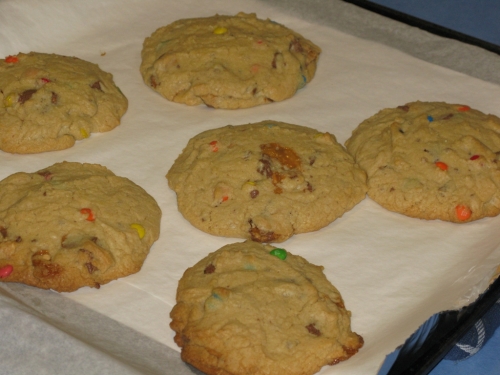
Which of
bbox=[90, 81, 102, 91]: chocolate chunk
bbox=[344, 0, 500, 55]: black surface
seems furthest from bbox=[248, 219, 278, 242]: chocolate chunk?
bbox=[344, 0, 500, 55]: black surface

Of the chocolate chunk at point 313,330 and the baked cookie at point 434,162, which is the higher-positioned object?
the baked cookie at point 434,162

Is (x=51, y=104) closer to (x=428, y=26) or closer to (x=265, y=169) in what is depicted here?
(x=265, y=169)

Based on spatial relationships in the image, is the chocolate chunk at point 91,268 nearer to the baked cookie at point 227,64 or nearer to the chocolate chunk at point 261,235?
the chocolate chunk at point 261,235

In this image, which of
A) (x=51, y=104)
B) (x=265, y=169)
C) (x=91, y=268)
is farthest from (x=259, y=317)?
(x=51, y=104)

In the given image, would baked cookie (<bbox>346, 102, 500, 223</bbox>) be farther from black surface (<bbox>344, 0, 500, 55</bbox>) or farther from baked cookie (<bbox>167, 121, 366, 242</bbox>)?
black surface (<bbox>344, 0, 500, 55</bbox>)

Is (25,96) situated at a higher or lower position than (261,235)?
higher

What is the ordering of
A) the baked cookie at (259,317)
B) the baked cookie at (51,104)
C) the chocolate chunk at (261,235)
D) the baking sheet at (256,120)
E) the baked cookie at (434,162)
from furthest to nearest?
the baked cookie at (51,104), the baked cookie at (434,162), the chocolate chunk at (261,235), the baking sheet at (256,120), the baked cookie at (259,317)

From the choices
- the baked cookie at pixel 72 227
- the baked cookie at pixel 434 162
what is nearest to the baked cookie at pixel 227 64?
the baked cookie at pixel 434 162
